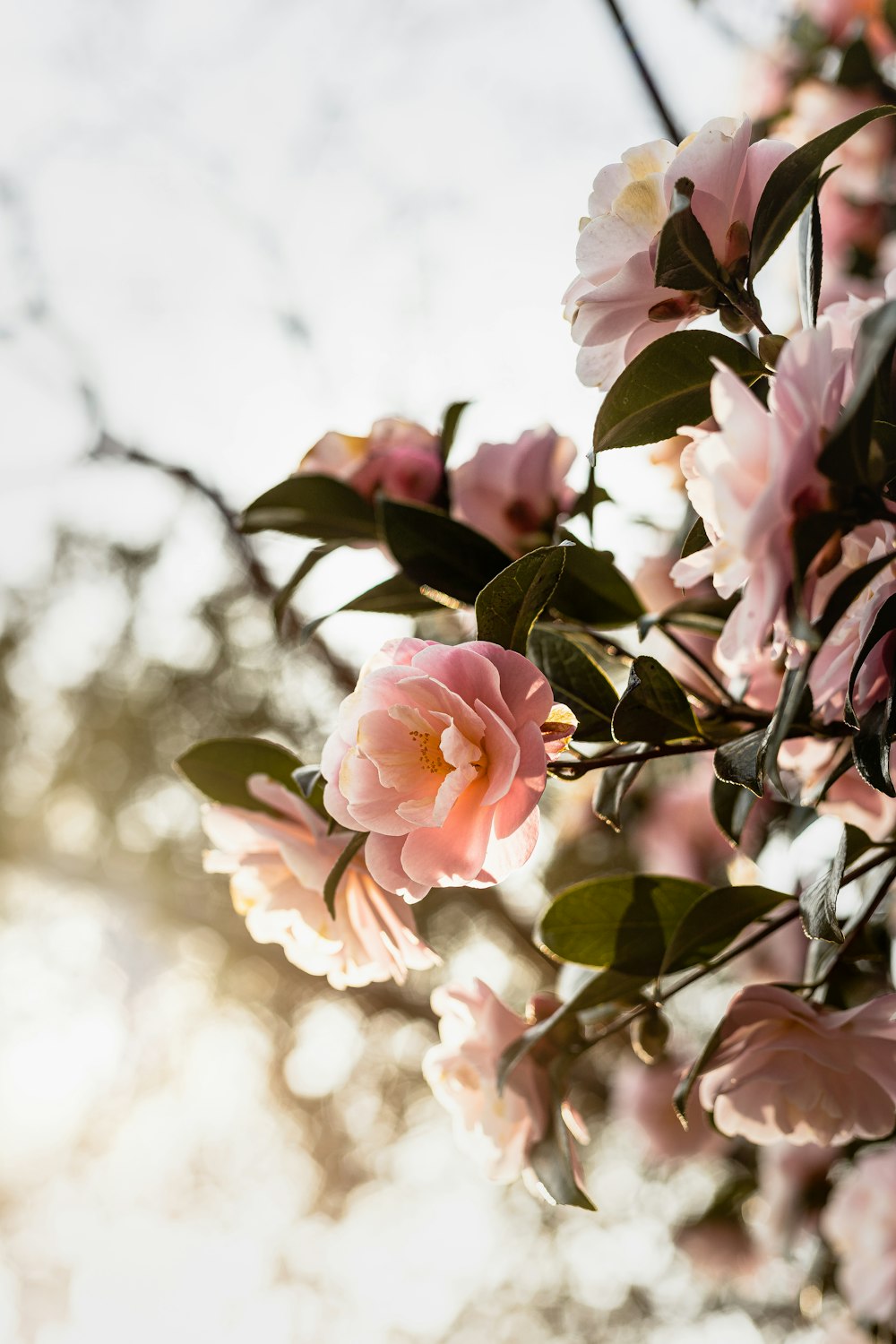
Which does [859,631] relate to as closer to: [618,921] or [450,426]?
[618,921]

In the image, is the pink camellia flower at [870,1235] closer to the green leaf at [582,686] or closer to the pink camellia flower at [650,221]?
the green leaf at [582,686]

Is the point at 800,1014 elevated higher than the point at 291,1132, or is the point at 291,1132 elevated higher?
the point at 800,1014

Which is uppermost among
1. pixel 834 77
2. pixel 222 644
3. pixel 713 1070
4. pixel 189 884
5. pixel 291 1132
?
pixel 834 77

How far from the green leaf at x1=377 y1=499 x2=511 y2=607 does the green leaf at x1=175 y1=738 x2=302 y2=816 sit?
0.12 meters

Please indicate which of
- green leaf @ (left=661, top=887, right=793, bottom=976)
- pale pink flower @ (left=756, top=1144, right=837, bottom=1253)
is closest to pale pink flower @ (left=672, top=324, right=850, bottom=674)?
green leaf @ (left=661, top=887, right=793, bottom=976)

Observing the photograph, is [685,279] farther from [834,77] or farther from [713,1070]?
[834,77]

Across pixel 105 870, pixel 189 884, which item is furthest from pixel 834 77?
pixel 105 870

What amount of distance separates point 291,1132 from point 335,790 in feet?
7.79

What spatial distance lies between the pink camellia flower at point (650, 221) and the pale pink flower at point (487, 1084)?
33 cm

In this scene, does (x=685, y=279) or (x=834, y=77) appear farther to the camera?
(x=834, y=77)

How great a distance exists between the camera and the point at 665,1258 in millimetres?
2238

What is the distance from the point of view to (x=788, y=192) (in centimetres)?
42

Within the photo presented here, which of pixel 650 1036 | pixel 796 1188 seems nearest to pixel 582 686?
pixel 650 1036

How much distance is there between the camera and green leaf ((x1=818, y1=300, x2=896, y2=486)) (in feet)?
0.96
